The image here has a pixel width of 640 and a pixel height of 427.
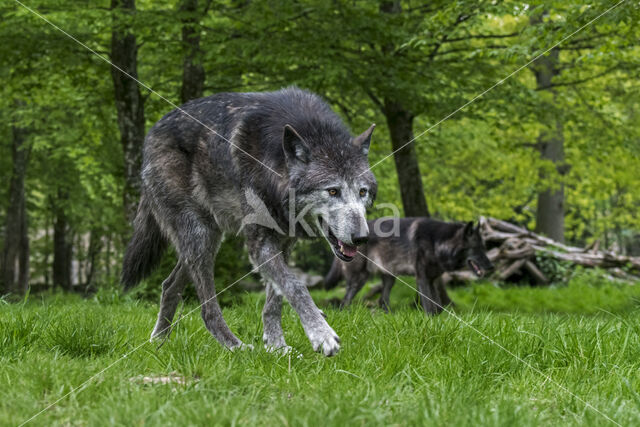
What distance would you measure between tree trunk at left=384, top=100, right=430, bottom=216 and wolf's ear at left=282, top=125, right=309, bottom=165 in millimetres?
8290

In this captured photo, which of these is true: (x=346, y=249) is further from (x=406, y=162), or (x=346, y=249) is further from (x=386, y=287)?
(x=406, y=162)

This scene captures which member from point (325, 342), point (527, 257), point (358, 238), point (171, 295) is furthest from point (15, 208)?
point (325, 342)

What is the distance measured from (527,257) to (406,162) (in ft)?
Result: 14.6

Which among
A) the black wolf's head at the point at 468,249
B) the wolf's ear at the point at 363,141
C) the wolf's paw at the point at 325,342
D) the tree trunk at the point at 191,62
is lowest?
the black wolf's head at the point at 468,249

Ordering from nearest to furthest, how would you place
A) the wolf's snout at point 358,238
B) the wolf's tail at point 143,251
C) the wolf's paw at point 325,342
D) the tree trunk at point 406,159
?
the wolf's paw at point 325,342
the wolf's snout at point 358,238
the wolf's tail at point 143,251
the tree trunk at point 406,159

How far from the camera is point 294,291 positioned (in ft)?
13.6

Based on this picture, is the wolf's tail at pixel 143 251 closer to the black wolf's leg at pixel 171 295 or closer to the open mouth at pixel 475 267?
the black wolf's leg at pixel 171 295

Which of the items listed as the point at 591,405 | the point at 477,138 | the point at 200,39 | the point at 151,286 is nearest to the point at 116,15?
the point at 200,39

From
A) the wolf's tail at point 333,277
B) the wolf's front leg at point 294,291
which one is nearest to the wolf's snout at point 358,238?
the wolf's front leg at point 294,291

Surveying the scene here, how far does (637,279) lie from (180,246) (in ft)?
46.8

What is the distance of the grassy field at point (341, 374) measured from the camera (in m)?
2.80

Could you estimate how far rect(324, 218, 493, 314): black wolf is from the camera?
9742 mm

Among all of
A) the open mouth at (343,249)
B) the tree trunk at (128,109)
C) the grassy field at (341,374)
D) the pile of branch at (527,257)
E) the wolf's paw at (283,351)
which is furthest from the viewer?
the pile of branch at (527,257)

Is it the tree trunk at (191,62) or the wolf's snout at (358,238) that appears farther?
the tree trunk at (191,62)
